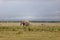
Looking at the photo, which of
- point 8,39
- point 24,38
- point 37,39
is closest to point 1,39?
point 8,39

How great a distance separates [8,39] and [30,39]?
140cm

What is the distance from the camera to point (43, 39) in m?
12.0

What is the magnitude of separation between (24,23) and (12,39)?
1399cm

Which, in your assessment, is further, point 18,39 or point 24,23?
point 24,23

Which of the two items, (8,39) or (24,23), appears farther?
(24,23)

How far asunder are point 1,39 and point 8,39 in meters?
0.45

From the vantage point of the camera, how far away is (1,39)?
39.3ft

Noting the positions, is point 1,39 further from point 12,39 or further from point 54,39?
point 54,39

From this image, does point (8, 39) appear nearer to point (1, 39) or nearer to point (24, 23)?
point (1, 39)

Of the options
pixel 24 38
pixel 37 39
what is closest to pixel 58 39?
pixel 37 39

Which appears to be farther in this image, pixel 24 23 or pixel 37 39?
pixel 24 23

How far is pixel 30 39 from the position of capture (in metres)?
11.9

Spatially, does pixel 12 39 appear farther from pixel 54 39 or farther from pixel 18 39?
pixel 54 39

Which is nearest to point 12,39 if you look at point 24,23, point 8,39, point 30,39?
point 8,39
